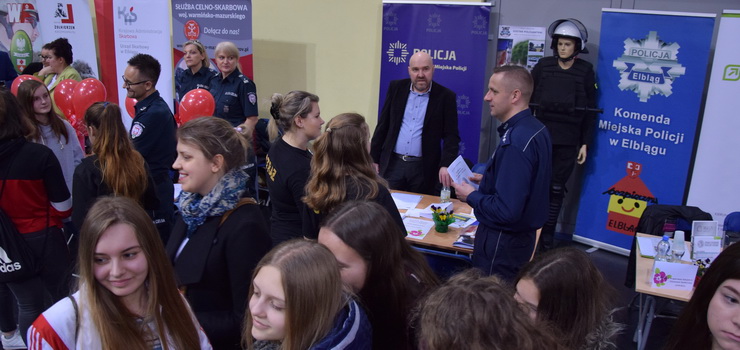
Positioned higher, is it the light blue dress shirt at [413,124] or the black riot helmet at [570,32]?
the black riot helmet at [570,32]

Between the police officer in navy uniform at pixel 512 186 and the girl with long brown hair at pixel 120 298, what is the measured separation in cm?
164

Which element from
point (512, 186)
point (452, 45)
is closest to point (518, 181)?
point (512, 186)

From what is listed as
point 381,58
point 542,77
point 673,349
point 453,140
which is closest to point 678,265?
point 673,349

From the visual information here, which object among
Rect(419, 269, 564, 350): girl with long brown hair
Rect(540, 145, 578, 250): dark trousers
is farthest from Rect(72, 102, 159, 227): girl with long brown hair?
Rect(540, 145, 578, 250): dark trousers

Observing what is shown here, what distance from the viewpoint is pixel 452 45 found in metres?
5.24

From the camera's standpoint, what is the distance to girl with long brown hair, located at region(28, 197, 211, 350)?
137cm

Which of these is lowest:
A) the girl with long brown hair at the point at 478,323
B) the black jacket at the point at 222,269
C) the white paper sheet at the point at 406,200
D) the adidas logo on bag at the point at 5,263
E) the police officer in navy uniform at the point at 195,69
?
the adidas logo on bag at the point at 5,263

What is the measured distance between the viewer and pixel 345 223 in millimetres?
1771

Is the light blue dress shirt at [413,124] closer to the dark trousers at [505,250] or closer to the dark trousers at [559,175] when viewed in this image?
the dark trousers at [559,175]

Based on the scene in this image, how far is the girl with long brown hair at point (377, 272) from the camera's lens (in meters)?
1.74

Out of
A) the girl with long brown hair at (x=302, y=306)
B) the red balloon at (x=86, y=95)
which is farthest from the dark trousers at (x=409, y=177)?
the girl with long brown hair at (x=302, y=306)

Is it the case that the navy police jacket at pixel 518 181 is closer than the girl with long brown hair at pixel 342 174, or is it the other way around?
the girl with long brown hair at pixel 342 174

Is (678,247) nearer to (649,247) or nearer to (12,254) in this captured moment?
(649,247)

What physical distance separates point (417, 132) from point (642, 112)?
1.93 metres
